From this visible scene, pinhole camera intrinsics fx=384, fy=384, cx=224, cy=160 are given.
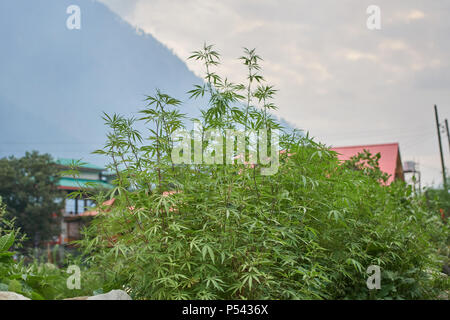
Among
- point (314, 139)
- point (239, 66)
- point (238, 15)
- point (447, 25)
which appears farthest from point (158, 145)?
point (447, 25)

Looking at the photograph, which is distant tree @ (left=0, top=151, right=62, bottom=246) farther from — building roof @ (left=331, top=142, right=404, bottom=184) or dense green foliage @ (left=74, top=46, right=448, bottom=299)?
dense green foliage @ (left=74, top=46, right=448, bottom=299)

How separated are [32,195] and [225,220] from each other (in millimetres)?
20759

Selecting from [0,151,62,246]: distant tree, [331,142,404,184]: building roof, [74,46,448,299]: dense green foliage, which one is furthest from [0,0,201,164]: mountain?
[74,46,448,299]: dense green foliage

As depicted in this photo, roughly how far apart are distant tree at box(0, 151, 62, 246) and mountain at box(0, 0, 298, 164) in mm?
72440

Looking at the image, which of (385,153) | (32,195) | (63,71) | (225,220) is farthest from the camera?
(63,71)

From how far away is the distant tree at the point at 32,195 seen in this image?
63.4 feet

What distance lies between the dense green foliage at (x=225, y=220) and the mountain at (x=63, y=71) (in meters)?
92.1

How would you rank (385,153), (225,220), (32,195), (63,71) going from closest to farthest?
(225,220) → (385,153) → (32,195) → (63,71)

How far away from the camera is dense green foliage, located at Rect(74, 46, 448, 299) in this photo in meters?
2.18

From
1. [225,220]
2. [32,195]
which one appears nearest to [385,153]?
[225,220]

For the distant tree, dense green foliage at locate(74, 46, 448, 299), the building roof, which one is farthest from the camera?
the distant tree

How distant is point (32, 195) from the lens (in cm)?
2020

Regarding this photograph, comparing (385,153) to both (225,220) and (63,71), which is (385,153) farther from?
(63,71)
